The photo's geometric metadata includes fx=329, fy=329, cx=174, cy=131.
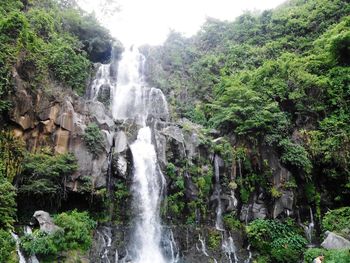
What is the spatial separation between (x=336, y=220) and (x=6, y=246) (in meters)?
13.2

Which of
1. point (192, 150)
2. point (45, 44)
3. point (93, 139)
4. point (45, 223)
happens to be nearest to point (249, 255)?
point (192, 150)

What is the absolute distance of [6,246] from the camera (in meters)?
9.53

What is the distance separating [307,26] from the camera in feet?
84.8

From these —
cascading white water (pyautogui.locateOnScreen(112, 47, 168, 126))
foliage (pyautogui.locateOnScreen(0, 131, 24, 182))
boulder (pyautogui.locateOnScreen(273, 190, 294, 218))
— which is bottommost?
boulder (pyautogui.locateOnScreen(273, 190, 294, 218))

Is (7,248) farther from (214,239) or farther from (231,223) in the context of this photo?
(231,223)

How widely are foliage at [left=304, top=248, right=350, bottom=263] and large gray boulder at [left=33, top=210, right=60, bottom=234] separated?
9366 millimetres

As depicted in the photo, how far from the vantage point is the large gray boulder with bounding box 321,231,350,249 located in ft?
40.0

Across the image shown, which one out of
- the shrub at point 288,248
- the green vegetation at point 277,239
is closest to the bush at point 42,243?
the green vegetation at point 277,239

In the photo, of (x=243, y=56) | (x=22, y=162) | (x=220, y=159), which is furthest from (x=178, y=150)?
(x=243, y=56)

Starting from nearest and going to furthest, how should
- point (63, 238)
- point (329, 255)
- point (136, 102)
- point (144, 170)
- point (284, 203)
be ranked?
point (63, 238) → point (329, 255) → point (144, 170) → point (284, 203) → point (136, 102)

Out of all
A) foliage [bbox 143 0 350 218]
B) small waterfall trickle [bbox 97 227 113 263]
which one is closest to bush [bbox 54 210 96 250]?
small waterfall trickle [bbox 97 227 113 263]

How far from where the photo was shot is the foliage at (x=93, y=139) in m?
14.2

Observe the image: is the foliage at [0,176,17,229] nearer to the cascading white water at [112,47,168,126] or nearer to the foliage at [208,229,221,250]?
the foliage at [208,229,221,250]

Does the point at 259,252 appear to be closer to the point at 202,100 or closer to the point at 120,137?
the point at 120,137
